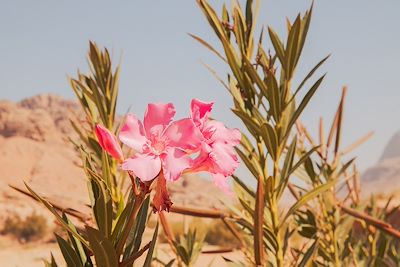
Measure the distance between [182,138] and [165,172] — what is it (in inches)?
2.5

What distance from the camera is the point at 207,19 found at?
1.40 metres

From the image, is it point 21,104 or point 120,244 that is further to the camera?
point 21,104

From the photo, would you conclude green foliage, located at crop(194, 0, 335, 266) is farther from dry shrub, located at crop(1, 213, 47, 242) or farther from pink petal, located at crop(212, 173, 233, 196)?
dry shrub, located at crop(1, 213, 47, 242)

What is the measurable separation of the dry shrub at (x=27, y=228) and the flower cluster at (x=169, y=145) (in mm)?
15109

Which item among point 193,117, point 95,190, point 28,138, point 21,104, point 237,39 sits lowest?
point 95,190

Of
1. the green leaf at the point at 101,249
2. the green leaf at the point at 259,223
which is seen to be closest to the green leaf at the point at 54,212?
the green leaf at the point at 101,249

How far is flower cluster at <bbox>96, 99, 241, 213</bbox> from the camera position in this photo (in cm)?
69

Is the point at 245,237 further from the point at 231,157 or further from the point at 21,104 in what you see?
the point at 21,104

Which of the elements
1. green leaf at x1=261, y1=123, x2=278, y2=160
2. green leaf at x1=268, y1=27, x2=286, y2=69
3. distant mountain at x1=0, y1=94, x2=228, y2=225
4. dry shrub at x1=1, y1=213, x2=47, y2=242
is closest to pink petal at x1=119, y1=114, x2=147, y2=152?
green leaf at x1=261, y1=123, x2=278, y2=160

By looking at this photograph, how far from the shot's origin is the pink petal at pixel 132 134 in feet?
2.37

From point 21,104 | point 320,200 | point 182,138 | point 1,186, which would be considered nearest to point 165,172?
point 182,138

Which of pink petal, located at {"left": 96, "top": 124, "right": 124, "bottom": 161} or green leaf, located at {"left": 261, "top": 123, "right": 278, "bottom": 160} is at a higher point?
green leaf, located at {"left": 261, "top": 123, "right": 278, "bottom": 160}

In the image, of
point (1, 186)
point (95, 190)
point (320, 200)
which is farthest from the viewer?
point (1, 186)

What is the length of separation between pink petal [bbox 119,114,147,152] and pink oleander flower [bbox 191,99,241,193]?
8cm
